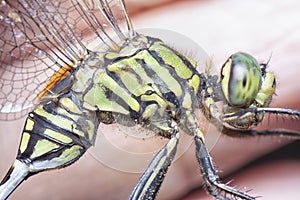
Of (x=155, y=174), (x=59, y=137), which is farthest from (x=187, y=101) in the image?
(x=59, y=137)

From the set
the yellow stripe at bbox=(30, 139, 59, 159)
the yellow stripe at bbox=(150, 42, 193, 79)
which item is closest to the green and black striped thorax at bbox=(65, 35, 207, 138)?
the yellow stripe at bbox=(150, 42, 193, 79)

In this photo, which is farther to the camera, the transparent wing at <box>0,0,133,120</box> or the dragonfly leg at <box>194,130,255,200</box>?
the transparent wing at <box>0,0,133,120</box>

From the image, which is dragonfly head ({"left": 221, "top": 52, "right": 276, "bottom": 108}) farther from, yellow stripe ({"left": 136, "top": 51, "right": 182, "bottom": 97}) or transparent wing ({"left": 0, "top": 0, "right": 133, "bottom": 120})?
transparent wing ({"left": 0, "top": 0, "right": 133, "bottom": 120})

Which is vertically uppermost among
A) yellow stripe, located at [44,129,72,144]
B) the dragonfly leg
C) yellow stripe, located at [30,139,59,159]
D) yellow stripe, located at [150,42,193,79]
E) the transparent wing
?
the transparent wing

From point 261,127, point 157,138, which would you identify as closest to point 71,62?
point 157,138

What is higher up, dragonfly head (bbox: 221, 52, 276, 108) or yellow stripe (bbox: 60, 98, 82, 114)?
yellow stripe (bbox: 60, 98, 82, 114)

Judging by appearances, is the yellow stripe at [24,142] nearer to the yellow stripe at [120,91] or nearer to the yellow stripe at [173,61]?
the yellow stripe at [120,91]

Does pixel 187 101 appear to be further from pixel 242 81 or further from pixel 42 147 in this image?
pixel 42 147

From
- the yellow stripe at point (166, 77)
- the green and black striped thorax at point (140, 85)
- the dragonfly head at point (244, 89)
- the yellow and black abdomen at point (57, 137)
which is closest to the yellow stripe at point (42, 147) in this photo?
the yellow and black abdomen at point (57, 137)
